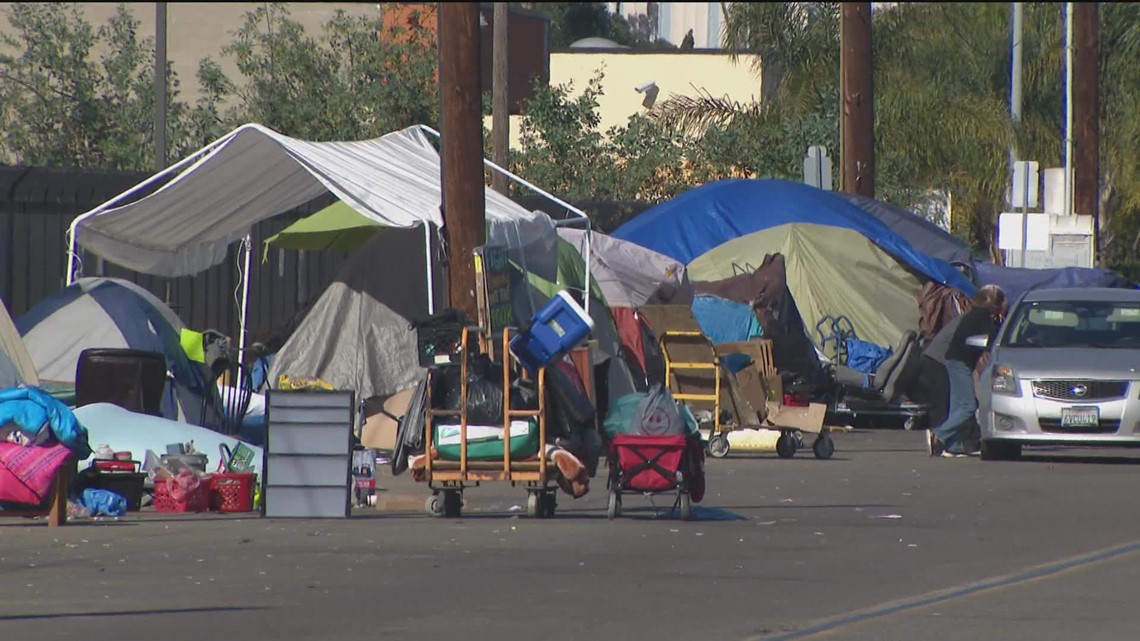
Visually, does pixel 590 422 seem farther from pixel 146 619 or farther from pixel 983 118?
pixel 983 118

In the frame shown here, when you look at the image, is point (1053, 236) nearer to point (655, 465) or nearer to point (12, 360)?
point (12, 360)

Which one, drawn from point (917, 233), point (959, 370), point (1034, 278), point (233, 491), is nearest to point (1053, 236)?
point (1034, 278)

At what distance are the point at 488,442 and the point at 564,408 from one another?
56 centimetres

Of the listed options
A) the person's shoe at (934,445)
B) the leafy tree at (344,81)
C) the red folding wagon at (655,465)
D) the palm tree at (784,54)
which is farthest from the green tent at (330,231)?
the palm tree at (784,54)

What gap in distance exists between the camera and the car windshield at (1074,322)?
20.7 m

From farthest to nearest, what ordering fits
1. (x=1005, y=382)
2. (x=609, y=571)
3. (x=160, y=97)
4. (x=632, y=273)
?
(x=160, y=97)
(x=632, y=273)
(x=1005, y=382)
(x=609, y=571)

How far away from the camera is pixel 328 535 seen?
13047mm

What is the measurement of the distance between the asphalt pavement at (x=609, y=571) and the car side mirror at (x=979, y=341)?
3.69 metres

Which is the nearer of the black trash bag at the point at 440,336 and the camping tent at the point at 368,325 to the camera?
the black trash bag at the point at 440,336

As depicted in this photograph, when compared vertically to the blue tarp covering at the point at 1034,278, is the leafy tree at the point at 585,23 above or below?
above

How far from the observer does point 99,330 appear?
20.4 meters

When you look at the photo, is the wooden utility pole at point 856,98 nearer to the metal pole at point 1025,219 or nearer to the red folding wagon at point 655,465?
the metal pole at point 1025,219

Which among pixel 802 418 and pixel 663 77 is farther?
pixel 663 77

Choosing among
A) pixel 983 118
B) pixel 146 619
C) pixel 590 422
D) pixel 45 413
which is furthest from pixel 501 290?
pixel 983 118
